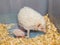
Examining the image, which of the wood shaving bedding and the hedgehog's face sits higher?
the hedgehog's face

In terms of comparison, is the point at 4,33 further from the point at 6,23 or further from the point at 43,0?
the point at 43,0

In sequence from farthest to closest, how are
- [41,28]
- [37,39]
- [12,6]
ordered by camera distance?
[12,6] < [41,28] < [37,39]

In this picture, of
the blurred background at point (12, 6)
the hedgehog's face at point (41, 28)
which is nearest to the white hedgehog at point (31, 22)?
the hedgehog's face at point (41, 28)

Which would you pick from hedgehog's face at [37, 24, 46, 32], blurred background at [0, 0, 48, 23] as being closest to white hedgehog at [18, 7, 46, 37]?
hedgehog's face at [37, 24, 46, 32]

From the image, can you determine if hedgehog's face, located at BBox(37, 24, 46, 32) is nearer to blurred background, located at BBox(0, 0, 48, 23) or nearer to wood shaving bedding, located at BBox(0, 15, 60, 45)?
wood shaving bedding, located at BBox(0, 15, 60, 45)

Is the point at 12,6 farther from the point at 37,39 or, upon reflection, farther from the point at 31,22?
the point at 37,39

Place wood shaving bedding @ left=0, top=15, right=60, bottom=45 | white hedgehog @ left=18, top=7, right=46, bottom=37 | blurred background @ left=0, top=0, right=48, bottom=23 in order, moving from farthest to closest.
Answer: blurred background @ left=0, top=0, right=48, bottom=23 → white hedgehog @ left=18, top=7, right=46, bottom=37 → wood shaving bedding @ left=0, top=15, right=60, bottom=45

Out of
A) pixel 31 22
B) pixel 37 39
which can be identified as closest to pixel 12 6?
pixel 31 22

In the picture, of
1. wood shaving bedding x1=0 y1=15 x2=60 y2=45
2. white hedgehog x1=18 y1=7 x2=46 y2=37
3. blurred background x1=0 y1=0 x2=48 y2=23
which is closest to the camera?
wood shaving bedding x1=0 y1=15 x2=60 y2=45

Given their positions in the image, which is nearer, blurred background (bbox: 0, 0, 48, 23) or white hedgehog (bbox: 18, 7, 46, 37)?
white hedgehog (bbox: 18, 7, 46, 37)

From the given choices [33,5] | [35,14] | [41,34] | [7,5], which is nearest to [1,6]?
[7,5]

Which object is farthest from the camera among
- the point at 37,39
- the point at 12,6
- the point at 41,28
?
the point at 12,6

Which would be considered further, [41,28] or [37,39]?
[41,28]

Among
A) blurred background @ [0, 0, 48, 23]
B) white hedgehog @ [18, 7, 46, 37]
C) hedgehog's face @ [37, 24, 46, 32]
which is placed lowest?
hedgehog's face @ [37, 24, 46, 32]
